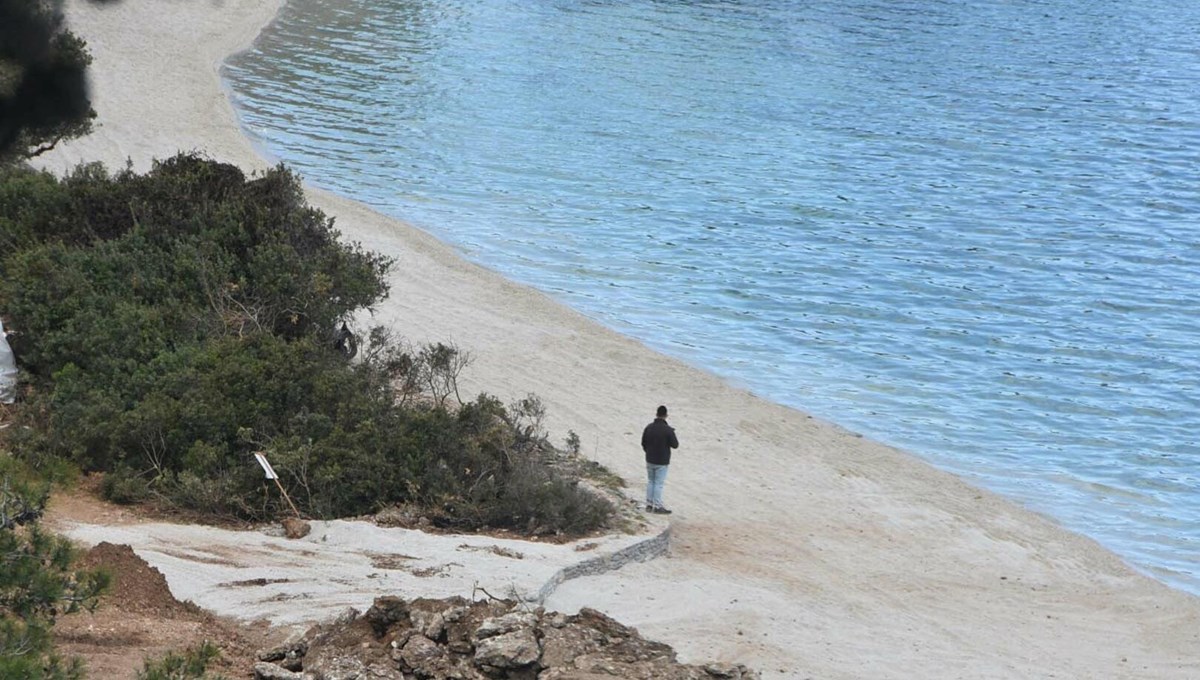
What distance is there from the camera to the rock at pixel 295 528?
13.2m

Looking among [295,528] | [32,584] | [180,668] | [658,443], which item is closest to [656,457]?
[658,443]

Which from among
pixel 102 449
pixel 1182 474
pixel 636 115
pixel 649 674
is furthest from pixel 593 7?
pixel 649 674

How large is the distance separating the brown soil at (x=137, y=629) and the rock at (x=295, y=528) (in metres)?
2.41

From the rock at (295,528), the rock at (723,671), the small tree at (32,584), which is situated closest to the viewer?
the small tree at (32,584)

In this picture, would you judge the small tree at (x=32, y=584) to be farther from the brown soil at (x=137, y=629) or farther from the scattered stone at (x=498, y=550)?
the scattered stone at (x=498, y=550)

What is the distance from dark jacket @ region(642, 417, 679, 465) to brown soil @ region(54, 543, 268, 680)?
658 cm

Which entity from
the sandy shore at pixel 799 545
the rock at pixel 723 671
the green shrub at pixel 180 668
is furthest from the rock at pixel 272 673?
the sandy shore at pixel 799 545

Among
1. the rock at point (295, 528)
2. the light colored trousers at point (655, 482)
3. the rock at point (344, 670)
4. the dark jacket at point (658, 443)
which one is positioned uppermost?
the rock at point (344, 670)

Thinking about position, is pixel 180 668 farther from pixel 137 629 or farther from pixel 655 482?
pixel 655 482

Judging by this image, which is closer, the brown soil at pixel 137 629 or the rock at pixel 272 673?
the rock at pixel 272 673

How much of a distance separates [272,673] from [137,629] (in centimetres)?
129

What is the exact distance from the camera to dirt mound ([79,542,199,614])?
33.3 ft

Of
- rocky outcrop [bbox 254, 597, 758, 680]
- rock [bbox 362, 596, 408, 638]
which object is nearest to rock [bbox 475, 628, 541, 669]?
rocky outcrop [bbox 254, 597, 758, 680]

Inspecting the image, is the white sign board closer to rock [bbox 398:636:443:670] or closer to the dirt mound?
the dirt mound
